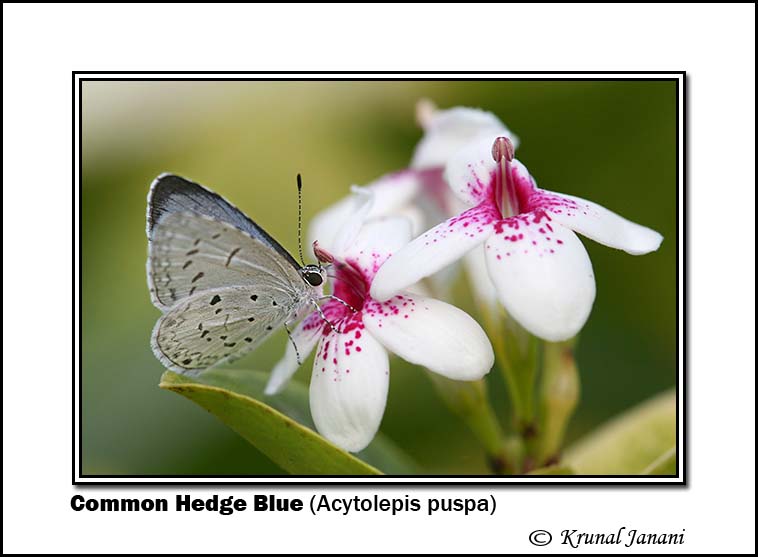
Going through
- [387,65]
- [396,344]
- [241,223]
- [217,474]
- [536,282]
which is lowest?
[217,474]

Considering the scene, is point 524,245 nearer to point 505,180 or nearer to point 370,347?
point 505,180

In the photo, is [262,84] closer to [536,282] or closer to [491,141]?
[491,141]

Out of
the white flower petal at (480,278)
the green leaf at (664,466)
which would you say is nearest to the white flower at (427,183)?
the white flower petal at (480,278)

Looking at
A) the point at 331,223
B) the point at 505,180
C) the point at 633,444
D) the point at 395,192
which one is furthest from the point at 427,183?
the point at 633,444

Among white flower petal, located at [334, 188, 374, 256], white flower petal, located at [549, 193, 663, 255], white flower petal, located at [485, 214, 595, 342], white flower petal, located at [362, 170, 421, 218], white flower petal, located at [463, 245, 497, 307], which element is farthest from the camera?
white flower petal, located at [362, 170, 421, 218]

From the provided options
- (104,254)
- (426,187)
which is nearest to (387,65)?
(426,187)

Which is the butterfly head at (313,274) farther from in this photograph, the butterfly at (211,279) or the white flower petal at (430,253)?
the white flower petal at (430,253)

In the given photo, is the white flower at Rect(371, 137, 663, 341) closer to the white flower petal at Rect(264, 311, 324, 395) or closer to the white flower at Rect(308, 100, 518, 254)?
the white flower petal at Rect(264, 311, 324, 395)

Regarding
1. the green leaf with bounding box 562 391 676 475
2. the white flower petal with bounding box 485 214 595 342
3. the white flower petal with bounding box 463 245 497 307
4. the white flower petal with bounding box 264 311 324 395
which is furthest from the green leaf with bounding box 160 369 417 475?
the green leaf with bounding box 562 391 676 475
